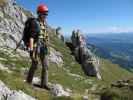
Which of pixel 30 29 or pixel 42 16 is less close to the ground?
pixel 42 16

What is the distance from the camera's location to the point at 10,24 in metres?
76.6

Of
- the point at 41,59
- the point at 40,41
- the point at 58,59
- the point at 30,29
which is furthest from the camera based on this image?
the point at 58,59

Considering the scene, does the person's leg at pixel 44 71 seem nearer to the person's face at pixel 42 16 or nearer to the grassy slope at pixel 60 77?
the grassy slope at pixel 60 77

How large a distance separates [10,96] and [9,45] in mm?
56714

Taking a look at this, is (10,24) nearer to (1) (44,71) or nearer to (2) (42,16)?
(1) (44,71)

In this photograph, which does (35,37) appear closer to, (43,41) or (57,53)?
(43,41)

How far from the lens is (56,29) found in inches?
4811

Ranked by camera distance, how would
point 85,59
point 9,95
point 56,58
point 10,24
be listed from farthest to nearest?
point 85,59 < point 56,58 < point 10,24 < point 9,95

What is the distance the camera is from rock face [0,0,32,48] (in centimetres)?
6755

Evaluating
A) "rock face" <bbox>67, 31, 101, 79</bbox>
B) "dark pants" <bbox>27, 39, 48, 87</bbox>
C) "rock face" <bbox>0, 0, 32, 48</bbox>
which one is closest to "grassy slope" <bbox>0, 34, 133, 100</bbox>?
"dark pants" <bbox>27, 39, 48, 87</bbox>

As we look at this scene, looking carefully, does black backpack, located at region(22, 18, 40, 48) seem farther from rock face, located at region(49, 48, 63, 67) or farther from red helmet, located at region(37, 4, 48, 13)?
rock face, located at region(49, 48, 63, 67)

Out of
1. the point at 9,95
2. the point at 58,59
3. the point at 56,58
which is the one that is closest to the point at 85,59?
the point at 58,59

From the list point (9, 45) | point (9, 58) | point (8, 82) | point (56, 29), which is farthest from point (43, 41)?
point (56, 29)

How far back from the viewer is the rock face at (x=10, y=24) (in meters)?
67.6
